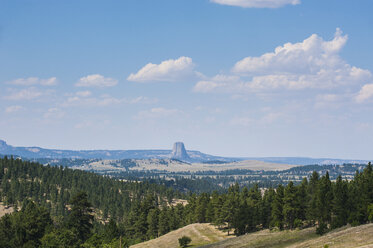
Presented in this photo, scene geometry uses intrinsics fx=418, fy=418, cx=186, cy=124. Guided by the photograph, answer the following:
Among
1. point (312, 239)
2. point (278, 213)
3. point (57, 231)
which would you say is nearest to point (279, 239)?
point (312, 239)

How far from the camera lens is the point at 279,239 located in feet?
310

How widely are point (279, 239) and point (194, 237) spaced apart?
129 feet

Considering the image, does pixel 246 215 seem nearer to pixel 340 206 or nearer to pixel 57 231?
pixel 340 206

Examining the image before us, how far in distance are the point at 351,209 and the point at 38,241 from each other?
7749 cm

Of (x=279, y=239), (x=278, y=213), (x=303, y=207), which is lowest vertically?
(x=279, y=239)

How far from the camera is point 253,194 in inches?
5768

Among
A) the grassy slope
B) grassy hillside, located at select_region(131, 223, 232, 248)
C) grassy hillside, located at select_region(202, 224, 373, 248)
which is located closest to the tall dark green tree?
grassy hillside, located at select_region(131, 223, 232, 248)

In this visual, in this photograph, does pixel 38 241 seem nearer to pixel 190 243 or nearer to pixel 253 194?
pixel 190 243

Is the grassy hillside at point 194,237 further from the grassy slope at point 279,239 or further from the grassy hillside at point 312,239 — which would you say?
the grassy hillside at point 312,239

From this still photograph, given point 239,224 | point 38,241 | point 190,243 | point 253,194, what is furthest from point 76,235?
point 253,194

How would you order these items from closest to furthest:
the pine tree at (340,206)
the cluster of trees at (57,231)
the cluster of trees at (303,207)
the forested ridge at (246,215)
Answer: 1. the cluster of trees at (57,231)
2. the forested ridge at (246,215)
3. the pine tree at (340,206)
4. the cluster of trees at (303,207)

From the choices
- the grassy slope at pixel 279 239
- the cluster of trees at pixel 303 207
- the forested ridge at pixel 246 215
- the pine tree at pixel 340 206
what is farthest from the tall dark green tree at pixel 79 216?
the pine tree at pixel 340 206

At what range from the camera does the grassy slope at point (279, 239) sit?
70869mm

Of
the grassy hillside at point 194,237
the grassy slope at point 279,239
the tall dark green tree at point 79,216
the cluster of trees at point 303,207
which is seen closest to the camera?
the grassy slope at point 279,239
